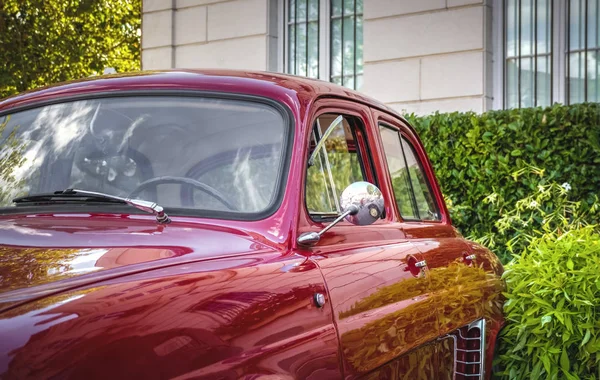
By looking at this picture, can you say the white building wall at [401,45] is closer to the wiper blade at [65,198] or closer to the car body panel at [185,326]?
the wiper blade at [65,198]

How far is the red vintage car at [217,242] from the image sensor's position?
2.24 metres

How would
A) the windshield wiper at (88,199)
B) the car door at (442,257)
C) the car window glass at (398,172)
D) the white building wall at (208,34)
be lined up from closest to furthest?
1. the windshield wiper at (88,199)
2. the car door at (442,257)
3. the car window glass at (398,172)
4. the white building wall at (208,34)

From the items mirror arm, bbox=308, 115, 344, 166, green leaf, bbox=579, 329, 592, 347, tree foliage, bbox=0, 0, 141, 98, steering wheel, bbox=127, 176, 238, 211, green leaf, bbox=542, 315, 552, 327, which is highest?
tree foliage, bbox=0, 0, 141, 98

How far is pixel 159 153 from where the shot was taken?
342 centimetres

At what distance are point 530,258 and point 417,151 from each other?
861 mm

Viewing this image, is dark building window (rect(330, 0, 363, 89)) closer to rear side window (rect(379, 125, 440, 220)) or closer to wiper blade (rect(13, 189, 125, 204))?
rear side window (rect(379, 125, 440, 220))

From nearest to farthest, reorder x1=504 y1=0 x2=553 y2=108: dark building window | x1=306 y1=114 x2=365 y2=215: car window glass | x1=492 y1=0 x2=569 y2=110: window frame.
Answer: x1=306 y1=114 x2=365 y2=215: car window glass < x1=492 y1=0 x2=569 y2=110: window frame < x1=504 y1=0 x2=553 y2=108: dark building window

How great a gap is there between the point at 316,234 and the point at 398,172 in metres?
1.51

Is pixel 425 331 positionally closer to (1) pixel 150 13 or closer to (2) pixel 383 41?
(2) pixel 383 41

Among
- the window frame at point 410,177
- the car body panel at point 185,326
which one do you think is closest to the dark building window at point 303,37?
the window frame at point 410,177

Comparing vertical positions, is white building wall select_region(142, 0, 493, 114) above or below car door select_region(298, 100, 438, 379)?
above

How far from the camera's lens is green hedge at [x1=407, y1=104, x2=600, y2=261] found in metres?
9.10

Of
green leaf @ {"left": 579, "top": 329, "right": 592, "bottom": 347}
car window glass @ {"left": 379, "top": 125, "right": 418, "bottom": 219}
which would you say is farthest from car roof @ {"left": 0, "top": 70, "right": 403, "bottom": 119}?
green leaf @ {"left": 579, "top": 329, "right": 592, "bottom": 347}

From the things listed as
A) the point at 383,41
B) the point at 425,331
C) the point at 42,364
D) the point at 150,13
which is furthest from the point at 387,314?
the point at 150,13
